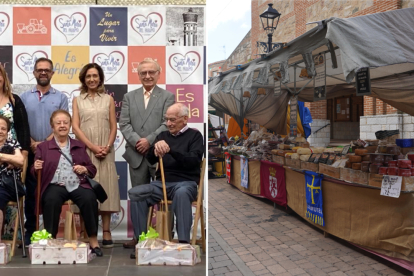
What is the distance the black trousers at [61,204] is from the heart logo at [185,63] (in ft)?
4.71

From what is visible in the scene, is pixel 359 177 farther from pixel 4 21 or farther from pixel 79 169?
pixel 4 21

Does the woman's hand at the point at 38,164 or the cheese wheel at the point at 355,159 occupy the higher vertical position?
the woman's hand at the point at 38,164

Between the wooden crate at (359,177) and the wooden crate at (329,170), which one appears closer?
the wooden crate at (359,177)

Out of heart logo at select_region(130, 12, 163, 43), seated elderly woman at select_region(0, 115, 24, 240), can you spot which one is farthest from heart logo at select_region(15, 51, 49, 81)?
heart logo at select_region(130, 12, 163, 43)

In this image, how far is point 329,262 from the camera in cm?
414

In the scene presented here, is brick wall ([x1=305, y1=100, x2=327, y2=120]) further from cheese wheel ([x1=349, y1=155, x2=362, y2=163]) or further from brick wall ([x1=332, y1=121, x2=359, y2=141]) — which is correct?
cheese wheel ([x1=349, y1=155, x2=362, y2=163])

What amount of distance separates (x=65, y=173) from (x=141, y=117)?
2.76 feet

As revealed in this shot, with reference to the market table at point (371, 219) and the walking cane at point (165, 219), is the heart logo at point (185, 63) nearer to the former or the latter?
the walking cane at point (165, 219)

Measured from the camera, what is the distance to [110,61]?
13.0ft

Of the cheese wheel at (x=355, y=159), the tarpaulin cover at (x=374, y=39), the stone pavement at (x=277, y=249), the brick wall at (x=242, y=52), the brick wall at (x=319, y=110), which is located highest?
the brick wall at (x=242, y=52)

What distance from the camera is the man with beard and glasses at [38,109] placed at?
3711 mm

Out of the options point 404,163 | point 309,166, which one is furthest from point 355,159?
point 309,166

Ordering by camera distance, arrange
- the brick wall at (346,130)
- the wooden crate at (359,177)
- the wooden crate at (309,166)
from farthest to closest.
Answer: the brick wall at (346,130), the wooden crate at (309,166), the wooden crate at (359,177)

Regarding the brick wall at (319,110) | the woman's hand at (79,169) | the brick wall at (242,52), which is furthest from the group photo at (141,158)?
the brick wall at (242,52)
